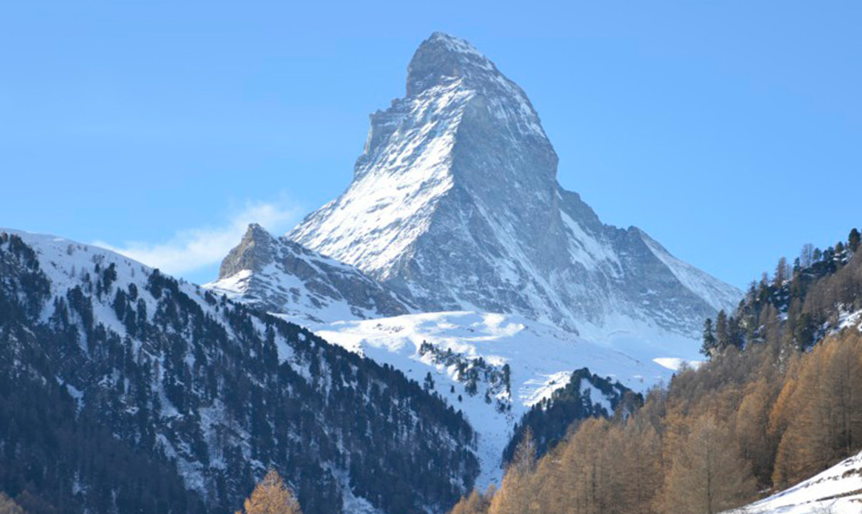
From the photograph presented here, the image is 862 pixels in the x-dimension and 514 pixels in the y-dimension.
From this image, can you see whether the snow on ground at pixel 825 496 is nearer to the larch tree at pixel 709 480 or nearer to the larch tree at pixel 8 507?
the larch tree at pixel 709 480

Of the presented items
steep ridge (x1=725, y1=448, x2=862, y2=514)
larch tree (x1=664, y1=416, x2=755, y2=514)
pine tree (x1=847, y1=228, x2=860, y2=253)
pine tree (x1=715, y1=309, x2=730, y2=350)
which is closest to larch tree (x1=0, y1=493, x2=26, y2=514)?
larch tree (x1=664, y1=416, x2=755, y2=514)

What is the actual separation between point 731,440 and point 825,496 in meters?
28.4

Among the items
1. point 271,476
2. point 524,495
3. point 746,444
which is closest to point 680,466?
point 746,444

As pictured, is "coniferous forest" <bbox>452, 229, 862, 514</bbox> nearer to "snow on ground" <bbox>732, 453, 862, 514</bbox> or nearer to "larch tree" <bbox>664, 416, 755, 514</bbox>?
"larch tree" <bbox>664, 416, 755, 514</bbox>

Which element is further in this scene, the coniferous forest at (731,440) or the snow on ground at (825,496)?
the coniferous forest at (731,440)

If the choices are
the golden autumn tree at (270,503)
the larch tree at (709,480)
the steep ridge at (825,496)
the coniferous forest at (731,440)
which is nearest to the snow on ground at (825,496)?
the steep ridge at (825,496)

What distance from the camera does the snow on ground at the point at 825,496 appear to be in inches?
2891

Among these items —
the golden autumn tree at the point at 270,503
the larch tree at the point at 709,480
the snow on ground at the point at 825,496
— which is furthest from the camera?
the golden autumn tree at the point at 270,503

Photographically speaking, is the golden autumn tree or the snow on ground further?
the golden autumn tree

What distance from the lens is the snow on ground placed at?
7344 cm

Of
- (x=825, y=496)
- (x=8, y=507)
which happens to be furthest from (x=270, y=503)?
(x=8, y=507)

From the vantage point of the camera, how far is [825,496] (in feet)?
255

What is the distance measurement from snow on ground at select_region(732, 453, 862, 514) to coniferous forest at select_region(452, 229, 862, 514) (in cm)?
922

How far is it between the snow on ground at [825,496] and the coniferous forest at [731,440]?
30.3 feet
